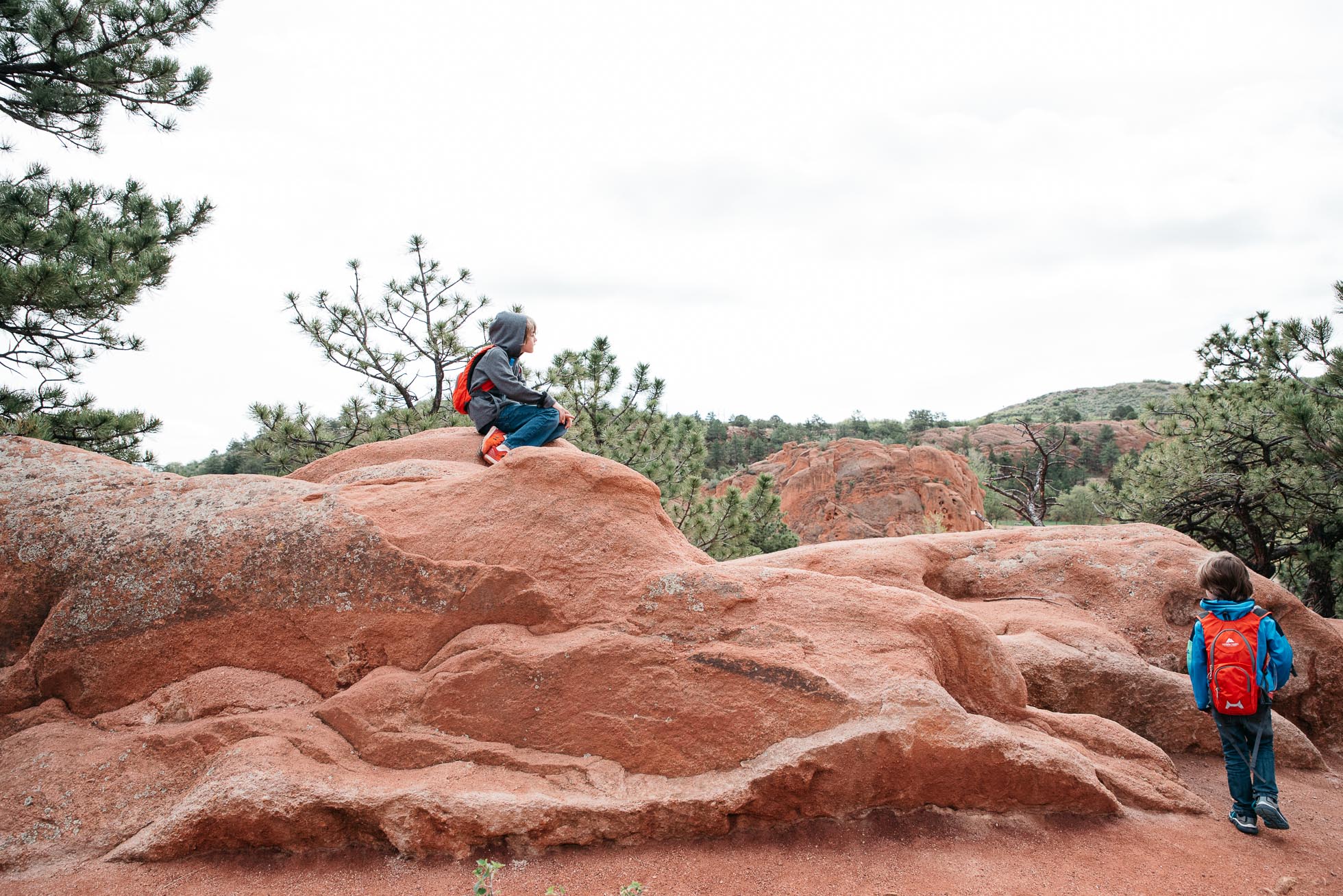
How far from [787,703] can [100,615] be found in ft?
12.0

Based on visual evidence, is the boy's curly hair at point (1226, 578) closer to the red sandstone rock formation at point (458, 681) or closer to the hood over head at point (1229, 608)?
the hood over head at point (1229, 608)

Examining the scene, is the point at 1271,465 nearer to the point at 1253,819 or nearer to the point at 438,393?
the point at 1253,819

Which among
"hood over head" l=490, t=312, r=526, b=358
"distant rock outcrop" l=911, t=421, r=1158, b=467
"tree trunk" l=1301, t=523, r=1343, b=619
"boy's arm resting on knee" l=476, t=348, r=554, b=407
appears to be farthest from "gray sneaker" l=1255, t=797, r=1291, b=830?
"distant rock outcrop" l=911, t=421, r=1158, b=467

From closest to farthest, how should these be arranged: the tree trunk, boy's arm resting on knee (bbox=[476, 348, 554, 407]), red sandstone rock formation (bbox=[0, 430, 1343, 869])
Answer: red sandstone rock formation (bbox=[0, 430, 1343, 869])
boy's arm resting on knee (bbox=[476, 348, 554, 407])
the tree trunk

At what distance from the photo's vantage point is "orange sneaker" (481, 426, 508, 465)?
248 inches

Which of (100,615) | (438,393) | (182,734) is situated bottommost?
(182,734)

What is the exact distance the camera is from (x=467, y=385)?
640cm

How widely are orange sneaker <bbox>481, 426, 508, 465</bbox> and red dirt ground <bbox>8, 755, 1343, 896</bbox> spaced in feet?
10.7

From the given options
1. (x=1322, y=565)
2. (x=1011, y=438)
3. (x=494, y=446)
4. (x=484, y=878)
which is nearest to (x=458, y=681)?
(x=484, y=878)

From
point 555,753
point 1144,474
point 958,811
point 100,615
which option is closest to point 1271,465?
point 1144,474

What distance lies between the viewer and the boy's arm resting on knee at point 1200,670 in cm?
452

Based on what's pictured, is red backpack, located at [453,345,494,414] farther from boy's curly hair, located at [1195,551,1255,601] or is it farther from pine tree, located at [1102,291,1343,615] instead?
pine tree, located at [1102,291,1343,615]

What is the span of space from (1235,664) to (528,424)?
16.1 ft

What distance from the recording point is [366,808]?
141 inches
